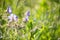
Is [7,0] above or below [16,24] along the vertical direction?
above

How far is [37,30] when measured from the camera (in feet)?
4.59

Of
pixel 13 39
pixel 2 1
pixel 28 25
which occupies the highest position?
pixel 2 1

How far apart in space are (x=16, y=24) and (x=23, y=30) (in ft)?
0.24

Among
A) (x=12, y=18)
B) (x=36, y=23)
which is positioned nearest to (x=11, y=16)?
(x=12, y=18)

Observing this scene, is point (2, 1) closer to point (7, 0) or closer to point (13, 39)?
point (7, 0)

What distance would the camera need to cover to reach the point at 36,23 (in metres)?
1.40

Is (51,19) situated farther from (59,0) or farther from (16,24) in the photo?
(16,24)

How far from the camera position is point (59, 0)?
140cm

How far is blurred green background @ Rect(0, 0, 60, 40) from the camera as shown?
139 cm

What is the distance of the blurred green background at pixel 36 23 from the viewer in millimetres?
1394

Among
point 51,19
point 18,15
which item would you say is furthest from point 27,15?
point 51,19

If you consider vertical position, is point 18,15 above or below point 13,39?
above

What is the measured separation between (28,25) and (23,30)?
54 millimetres

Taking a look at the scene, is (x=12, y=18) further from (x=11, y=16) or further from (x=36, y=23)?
(x=36, y=23)
